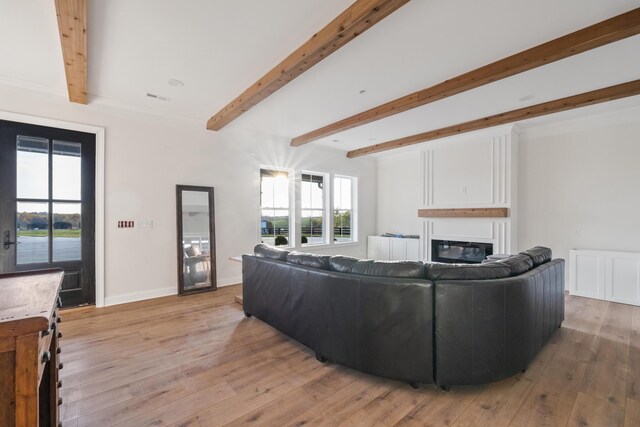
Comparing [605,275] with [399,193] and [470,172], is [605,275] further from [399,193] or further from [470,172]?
[399,193]

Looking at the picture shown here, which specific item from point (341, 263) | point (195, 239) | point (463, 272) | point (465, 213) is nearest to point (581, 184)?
point (465, 213)

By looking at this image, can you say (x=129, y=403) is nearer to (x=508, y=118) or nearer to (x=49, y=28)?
(x=49, y=28)

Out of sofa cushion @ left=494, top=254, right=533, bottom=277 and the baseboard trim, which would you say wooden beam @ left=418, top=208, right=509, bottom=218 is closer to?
sofa cushion @ left=494, top=254, right=533, bottom=277

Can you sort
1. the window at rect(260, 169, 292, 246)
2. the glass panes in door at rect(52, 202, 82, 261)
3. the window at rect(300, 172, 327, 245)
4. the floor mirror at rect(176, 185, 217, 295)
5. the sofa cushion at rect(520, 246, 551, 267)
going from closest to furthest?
the sofa cushion at rect(520, 246, 551, 267) → the glass panes in door at rect(52, 202, 82, 261) → the floor mirror at rect(176, 185, 217, 295) → the window at rect(260, 169, 292, 246) → the window at rect(300, 172, 327, 245)

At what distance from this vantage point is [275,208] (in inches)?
229

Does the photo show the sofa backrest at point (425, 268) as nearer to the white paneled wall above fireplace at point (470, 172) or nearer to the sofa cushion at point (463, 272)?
the sofa cushion at point (463, 272)

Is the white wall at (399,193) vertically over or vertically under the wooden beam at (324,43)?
under

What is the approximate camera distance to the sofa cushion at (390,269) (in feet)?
6.86

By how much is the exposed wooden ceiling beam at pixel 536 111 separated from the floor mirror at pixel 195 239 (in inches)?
148

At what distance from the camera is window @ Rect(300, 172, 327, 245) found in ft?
20.7

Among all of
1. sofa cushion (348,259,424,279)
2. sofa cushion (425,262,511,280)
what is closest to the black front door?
sofa cushion (348,259,424,279)

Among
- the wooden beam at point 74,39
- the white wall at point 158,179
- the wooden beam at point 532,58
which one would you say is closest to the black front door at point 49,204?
the white wall at point 158,179

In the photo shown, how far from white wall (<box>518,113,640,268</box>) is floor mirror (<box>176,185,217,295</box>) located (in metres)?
5.37

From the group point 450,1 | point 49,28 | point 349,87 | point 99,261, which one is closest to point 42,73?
point 49,28
